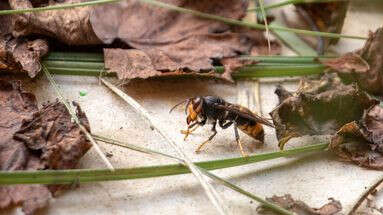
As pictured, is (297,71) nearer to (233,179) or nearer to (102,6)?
(233,179)

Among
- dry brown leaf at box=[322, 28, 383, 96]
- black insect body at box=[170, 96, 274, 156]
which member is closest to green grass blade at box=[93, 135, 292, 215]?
black insect body at box=[170, 96, 274, 156]

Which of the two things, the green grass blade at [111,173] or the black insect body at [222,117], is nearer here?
the green grass blade at [111,173]

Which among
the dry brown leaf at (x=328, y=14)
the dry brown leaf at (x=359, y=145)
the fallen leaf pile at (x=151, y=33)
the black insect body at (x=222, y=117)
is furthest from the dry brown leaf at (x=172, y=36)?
the dry brown leaf at (x=359, y=145)

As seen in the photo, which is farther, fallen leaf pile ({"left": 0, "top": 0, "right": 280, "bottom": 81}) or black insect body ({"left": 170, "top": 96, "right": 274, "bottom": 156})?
fallen leaf pile ({"left": 0, "top": 0, "right": 280, "bottom": 81})

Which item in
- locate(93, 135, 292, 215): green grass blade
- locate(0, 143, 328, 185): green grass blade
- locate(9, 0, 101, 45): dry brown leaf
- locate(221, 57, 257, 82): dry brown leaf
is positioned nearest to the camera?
locate(0, 143, 328, 185): green grass blade

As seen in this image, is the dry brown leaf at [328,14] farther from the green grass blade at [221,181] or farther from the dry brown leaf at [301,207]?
the green grass blade at [221,181]

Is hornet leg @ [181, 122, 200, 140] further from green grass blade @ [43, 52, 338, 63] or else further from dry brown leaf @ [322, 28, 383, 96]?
dry brown leaf @ [322, 28, 383, 96]

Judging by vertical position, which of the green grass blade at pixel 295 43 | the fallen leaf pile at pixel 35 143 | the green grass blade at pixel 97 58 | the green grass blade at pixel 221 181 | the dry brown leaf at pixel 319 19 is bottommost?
the fallen leaf pile at pixel 35 143

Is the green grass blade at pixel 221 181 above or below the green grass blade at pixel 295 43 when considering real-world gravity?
below
